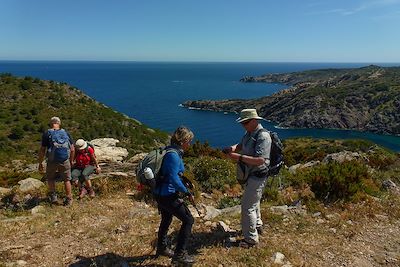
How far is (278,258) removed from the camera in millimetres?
6289

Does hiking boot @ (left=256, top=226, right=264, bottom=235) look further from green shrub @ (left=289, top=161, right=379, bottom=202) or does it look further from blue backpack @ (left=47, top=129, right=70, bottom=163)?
blue backpack @ (left=47, top=129, right=70, bottom=163)

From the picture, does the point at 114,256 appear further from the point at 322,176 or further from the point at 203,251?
the point at 322,176

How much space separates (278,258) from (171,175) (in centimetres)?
232

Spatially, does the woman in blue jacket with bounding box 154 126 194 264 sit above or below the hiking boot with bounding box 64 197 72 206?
above

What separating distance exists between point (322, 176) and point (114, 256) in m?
5.90

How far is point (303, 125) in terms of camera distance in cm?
13900

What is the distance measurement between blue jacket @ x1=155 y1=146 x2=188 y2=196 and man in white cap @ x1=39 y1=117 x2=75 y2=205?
4135mm

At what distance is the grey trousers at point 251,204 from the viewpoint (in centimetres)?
636

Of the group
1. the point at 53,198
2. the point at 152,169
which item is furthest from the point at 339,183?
the point at 53,198

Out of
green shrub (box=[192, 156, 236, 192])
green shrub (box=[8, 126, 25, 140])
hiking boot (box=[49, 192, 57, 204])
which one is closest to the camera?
hiking boot (box=[49, 192, 57, 204])

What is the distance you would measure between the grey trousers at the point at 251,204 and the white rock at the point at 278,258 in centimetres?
44

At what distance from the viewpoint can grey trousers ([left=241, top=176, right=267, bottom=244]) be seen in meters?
6.36

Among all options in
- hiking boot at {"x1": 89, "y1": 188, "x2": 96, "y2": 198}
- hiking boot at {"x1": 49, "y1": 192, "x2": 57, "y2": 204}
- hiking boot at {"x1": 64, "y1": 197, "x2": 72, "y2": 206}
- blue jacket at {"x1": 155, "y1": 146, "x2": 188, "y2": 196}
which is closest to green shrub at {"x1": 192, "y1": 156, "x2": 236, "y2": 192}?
hiking boot at {"x1": 89, "y1": 188, "x2": 96, "y2": 198}

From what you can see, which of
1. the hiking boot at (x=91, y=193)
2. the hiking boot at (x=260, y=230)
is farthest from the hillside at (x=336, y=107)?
the hiking boot at (x=260, y=230)
